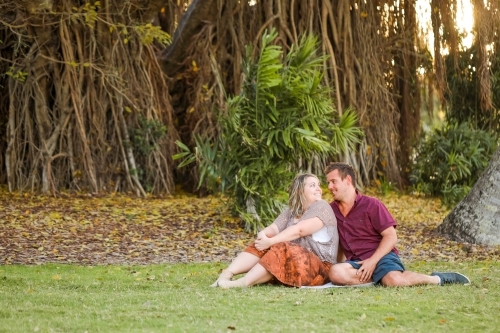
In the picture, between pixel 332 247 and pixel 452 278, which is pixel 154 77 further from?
pixel 452 278

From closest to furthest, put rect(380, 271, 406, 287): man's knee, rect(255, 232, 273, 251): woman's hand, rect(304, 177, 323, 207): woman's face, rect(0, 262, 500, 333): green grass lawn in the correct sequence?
rect(0, 262, 500, 333): green grass lawn → rect(380, 271, 406, 287): man's knee → rect(255, 232, 273, 251): woman's hand → rect(304, 177, 323, 207): woman's face

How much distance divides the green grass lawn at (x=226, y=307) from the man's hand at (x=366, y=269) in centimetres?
13

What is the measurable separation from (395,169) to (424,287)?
9.16 meters

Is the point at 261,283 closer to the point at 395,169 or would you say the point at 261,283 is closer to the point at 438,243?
the point at 438,243

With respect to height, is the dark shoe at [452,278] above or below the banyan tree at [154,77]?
below

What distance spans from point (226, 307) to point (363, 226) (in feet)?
4.67

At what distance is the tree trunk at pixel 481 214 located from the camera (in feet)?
29.8

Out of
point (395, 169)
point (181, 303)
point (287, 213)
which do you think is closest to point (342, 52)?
point (395, 169)

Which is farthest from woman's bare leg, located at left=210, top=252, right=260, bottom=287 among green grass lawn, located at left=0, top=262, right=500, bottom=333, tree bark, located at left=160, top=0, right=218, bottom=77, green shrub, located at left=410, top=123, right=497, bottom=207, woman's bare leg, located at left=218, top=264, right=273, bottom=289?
green shrub, located at left=410, top=123, right=497, bottom=207

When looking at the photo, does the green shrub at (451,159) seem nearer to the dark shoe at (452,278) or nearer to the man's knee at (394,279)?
the dark shoe at (452,278)

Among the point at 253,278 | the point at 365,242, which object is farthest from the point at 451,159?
the point at 253,278

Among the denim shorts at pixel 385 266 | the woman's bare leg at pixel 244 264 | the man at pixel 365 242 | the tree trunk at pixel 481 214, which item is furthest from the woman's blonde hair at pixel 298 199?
the tree trunk at pixel 481 214

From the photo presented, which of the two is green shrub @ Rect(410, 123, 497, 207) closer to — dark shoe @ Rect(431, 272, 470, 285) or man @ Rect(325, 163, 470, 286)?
dark shoe @ Rect(431, 272, 470, 285)

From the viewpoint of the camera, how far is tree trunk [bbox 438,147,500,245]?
9094 mm
